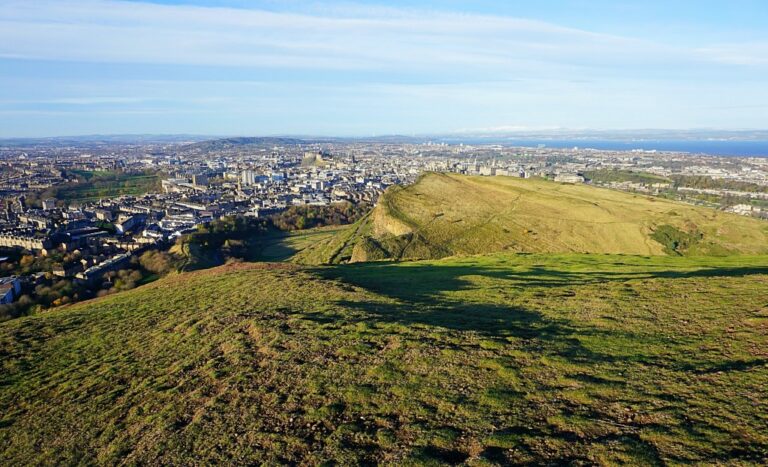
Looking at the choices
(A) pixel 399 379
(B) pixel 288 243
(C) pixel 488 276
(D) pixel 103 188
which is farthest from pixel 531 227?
(D) pixel 103 188

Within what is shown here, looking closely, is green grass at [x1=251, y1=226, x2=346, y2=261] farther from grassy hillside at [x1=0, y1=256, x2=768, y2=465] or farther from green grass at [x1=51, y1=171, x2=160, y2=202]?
green grass at [x1=51, y1=171, x2=160, y2=202]

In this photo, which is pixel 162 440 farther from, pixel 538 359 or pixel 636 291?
pixel 636 291

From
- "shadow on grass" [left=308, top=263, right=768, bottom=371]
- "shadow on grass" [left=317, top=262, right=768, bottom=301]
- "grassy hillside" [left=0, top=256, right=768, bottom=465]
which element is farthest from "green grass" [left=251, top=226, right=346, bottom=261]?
"grassy hillside" [left=0, top=256, right=768, bottom=465]

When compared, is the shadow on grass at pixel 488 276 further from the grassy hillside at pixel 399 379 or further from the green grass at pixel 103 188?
the green grass at pixel 103 188

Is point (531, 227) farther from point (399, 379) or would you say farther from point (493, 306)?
point (399, 379)

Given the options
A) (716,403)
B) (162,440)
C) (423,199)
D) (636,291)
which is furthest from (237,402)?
(423,199)

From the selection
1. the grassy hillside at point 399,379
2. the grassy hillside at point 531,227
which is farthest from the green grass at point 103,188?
the grassy hillside at point 399,379
